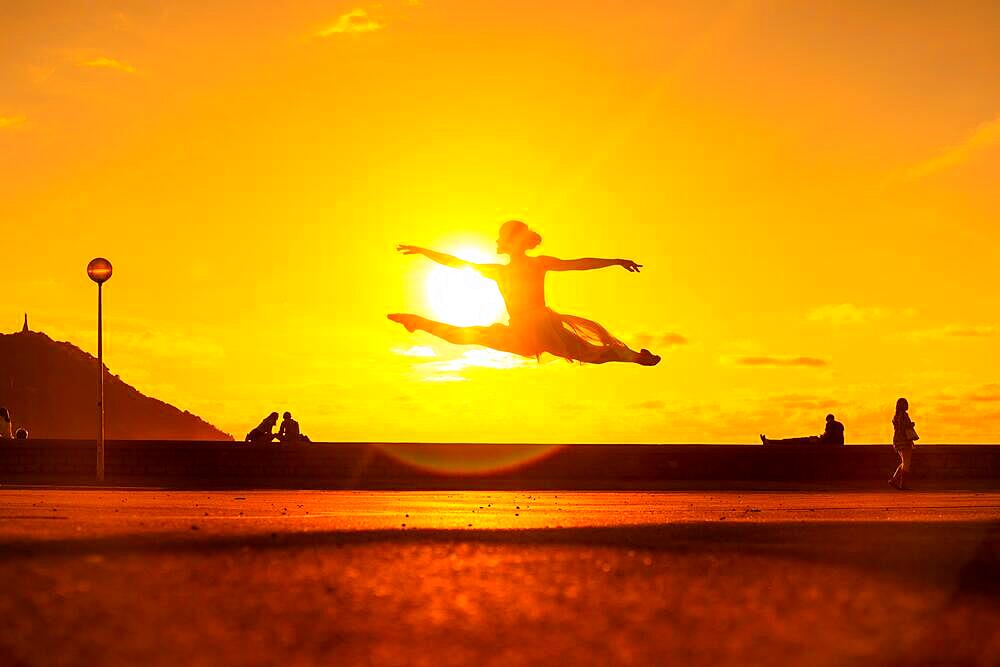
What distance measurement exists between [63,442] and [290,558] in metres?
29.3

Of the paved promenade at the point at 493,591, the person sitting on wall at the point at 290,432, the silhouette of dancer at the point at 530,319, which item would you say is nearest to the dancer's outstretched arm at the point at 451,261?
the silhouette of dancer at the point at 530,319

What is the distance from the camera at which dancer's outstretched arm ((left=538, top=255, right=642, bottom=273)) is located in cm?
2429

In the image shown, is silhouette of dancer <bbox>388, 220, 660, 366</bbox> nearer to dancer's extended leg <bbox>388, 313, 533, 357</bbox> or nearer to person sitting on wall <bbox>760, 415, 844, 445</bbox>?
dancer's extended leg <bbox>388, 313, 533, 357</bbox>

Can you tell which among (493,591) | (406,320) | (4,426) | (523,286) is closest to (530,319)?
(523,286)

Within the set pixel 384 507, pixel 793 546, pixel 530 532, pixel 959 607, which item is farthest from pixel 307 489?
pixel 959 607

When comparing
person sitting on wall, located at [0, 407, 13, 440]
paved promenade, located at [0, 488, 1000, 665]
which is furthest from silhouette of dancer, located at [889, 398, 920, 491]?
person sitting on wall, located at [0, 407, 13, 440]

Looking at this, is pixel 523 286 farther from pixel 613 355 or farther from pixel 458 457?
pixel 458 457

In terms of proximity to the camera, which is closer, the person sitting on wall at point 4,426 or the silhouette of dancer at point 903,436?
the silhouette of dancer at point 903,436

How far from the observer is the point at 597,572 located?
36.1 feet

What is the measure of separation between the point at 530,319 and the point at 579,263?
1252 mm

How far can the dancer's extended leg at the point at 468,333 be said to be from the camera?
83.0ft

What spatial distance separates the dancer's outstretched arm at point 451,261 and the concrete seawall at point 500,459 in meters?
9.90

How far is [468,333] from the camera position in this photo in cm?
2578

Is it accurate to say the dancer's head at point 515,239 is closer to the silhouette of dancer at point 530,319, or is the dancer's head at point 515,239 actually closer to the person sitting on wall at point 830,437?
the silhouette of dancer at point 530,319
